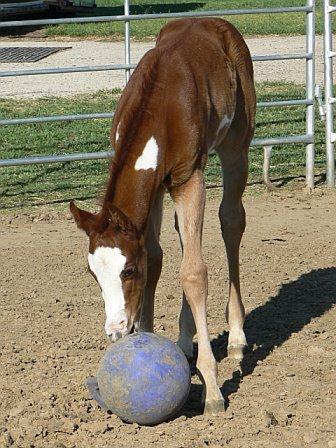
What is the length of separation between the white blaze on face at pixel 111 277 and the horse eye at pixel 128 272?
0.02 meters

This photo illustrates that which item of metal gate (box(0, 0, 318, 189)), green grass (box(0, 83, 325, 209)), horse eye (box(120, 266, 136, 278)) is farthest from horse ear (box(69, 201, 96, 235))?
metal gate (box(0, 0, 318, 189))

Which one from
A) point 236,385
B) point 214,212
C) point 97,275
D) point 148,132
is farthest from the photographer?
point 214,212

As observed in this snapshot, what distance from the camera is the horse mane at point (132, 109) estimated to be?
437 cm

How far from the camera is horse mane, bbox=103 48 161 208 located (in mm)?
4367

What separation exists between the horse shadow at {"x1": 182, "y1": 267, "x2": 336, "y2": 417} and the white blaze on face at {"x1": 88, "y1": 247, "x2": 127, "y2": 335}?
68 centimetres

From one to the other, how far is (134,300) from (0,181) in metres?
5.23

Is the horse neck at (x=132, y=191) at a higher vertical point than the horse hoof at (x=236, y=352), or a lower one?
higher

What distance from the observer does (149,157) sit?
440 centimetres

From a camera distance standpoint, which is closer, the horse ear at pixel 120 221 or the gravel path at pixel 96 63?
the horse ear at pixel 120 221

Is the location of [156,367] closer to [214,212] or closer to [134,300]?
[134,300]

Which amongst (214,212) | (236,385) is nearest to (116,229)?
(236,385)

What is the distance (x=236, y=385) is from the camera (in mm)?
4863

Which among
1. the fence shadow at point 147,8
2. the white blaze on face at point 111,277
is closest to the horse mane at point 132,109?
the white blaze on face at point 111,277

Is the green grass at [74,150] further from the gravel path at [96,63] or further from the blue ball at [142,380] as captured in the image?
the blue ball at [142,380]
